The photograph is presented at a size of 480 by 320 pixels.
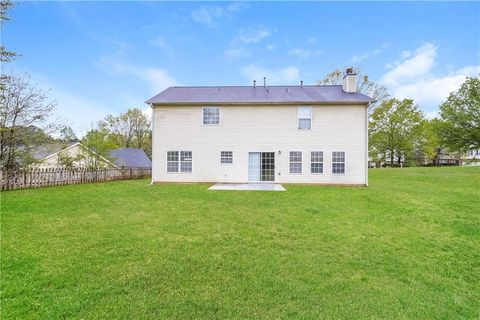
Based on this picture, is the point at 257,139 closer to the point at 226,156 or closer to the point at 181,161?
the point at 226,156

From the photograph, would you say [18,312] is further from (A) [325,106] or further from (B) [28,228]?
(A) [325,106]

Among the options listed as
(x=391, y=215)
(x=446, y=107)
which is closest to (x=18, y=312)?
(x=391, y=215)

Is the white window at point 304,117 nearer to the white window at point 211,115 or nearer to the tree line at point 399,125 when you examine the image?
the white window at point 211,115

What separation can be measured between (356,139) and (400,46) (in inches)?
370

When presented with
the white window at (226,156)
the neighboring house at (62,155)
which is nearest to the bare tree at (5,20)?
the neighboring house at (62,155)

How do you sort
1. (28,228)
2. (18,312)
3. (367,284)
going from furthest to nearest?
(28,228) < (367,284) < (18,312)

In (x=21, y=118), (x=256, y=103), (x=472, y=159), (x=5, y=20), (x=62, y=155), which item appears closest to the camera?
(x=5, y=20)

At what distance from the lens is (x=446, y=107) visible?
26.6 metres

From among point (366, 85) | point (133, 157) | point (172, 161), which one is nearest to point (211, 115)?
point (172, 161)

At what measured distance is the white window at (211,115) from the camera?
1559 centimetres

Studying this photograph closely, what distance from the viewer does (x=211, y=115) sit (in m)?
15.6

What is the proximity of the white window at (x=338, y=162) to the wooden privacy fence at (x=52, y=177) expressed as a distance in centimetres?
1558

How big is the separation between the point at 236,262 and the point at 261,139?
11444 millimetres

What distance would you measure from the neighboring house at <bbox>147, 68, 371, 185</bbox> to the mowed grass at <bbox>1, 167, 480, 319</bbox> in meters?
6.97
